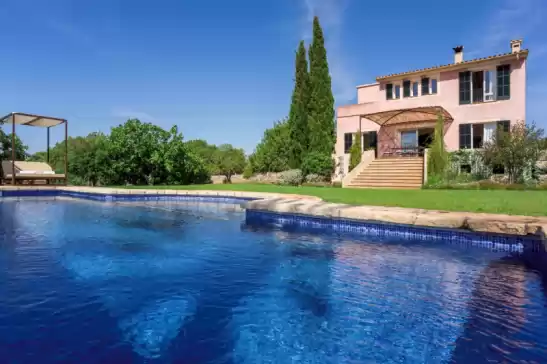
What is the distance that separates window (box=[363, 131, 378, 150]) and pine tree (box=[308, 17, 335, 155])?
2330mm

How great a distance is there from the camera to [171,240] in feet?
22.9

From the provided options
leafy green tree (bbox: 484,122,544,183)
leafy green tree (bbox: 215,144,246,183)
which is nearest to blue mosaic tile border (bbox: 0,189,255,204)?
leafy green tree (bbox: 484,122,544,183)

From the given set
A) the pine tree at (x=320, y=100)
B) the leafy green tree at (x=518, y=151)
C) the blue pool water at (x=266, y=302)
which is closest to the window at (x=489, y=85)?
the leafy green tree at (x=518, y=151)

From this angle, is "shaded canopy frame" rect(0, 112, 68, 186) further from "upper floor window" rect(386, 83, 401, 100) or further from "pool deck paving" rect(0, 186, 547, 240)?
"upper floor window" rect(386, 83, 401, 100)

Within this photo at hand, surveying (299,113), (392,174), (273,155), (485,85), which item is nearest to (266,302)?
(392,174)

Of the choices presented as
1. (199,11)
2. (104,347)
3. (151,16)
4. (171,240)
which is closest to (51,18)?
(151,16)

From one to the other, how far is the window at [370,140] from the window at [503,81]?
7236mm

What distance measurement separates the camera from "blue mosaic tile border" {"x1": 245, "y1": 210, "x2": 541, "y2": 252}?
18.5 feet

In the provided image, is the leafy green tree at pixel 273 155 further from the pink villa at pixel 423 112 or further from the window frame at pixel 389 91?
the window frame at pixel 389 91

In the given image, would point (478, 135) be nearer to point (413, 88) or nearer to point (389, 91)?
point (413, 88)

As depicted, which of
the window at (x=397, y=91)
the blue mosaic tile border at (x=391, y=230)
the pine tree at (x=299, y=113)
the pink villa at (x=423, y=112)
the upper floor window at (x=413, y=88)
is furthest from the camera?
the pine tree at (x=299, y=113)

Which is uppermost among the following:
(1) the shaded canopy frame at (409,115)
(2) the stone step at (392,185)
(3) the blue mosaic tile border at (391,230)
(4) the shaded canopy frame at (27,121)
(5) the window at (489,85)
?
(5) the window at (489,85)

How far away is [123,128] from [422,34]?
20.2 meters

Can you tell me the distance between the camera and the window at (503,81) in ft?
58.6
